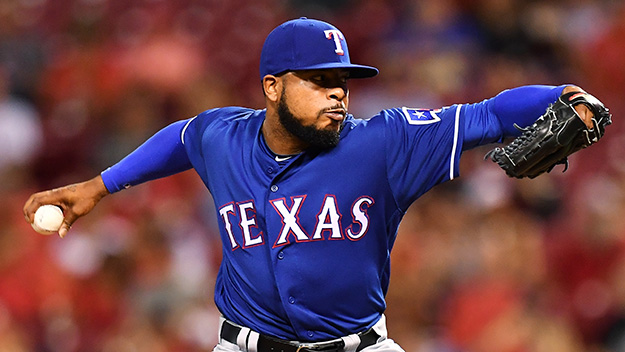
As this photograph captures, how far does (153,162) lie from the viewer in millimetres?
3768

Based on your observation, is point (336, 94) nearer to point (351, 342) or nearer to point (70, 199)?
point (351, 342)

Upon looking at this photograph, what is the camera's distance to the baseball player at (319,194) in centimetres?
327

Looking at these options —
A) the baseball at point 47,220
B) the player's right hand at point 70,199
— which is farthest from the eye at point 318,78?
the baseball at point 47,220

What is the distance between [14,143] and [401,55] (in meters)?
3.03

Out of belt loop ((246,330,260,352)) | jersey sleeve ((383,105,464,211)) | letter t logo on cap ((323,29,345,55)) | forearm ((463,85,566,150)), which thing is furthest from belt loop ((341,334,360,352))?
letter t logo on cap ((323,29,345,55))

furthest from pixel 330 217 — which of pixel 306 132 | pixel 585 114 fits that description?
pixel 585 114

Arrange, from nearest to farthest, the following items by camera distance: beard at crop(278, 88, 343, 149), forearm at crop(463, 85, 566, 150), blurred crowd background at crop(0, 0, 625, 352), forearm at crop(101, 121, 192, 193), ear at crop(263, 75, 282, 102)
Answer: forearm at crop(463, 85, 566, 150), beard at crop(278, 88, 343, 149), ear at crop(263, 75, 282, 102), forearm at crop(101, 121, 192, 193), blurred crowd background at crop(0, 0, 625, 352)

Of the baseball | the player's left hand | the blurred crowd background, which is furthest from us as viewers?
the blurred crowd background

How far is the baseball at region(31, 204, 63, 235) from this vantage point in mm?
3637

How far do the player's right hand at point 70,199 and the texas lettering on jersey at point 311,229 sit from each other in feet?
2.43

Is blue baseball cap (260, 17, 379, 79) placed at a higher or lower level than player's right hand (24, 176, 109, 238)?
higher

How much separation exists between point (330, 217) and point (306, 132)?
1.03ft

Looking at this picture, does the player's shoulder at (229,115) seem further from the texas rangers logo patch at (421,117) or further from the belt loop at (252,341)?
the belt loop at (252,341)

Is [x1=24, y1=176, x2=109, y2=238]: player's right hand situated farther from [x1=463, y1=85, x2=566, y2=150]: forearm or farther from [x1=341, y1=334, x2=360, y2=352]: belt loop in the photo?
[x1=463, y1=85, x2=566, y2=150]: forearm
